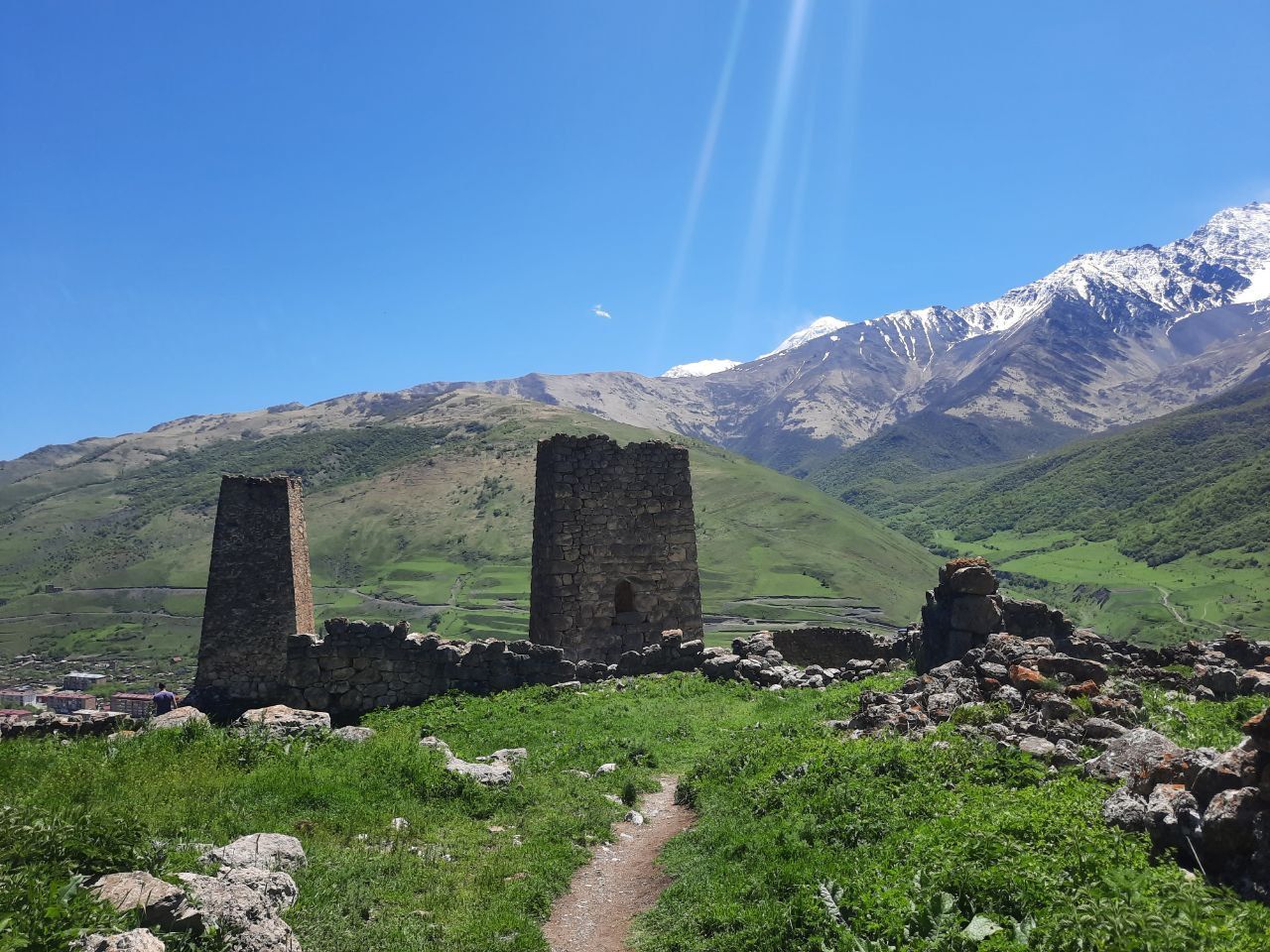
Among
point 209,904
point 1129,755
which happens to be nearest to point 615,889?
point 209,904

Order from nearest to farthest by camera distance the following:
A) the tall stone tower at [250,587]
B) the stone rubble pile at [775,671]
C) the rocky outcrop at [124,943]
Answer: the rocky outcrop at [124,943], the stone rubble pile at [775,671], the tall stone tower at [250,587]

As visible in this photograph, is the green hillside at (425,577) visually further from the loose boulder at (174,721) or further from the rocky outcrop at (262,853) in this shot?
the rocky outcrop at (262,853)

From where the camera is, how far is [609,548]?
2147cm

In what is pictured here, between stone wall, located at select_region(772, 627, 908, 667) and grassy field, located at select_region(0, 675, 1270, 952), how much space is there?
1119 centimetres

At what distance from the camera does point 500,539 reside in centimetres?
17725

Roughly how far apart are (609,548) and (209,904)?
614 inches

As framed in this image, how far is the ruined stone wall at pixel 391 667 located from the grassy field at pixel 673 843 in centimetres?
354

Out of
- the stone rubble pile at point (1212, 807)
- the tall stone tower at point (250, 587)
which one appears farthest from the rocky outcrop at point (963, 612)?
the tall stone tower at point (250, 587)

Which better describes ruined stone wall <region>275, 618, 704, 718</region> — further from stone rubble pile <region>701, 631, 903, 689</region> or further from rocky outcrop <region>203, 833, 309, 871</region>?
rocky outcrop <region>203, 833, 309, 871</region>

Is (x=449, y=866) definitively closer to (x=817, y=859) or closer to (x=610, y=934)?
(x=610, y=934)

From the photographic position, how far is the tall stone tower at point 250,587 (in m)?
26.7

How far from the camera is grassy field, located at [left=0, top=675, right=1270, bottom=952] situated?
18.4 ft

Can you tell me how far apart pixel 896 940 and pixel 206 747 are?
9096mm

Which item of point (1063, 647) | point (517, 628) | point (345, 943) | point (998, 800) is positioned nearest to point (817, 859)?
point (998, 800)
